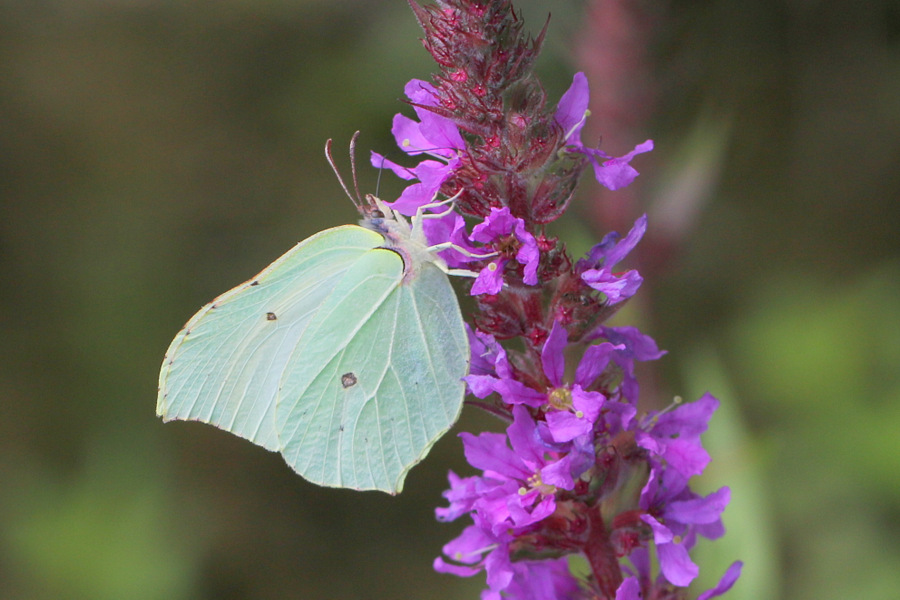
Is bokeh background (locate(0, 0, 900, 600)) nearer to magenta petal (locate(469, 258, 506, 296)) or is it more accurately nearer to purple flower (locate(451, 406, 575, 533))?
purple flower (locate(451, 406, 575, 533))

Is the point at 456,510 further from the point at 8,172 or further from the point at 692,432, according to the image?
the point at 8,172

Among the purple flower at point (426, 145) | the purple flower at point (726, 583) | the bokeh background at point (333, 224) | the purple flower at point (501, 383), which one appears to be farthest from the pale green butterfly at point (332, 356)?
the bokeh background at point (333, 224)

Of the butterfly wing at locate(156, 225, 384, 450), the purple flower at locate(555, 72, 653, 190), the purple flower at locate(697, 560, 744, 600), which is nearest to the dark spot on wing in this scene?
the butterfly wing at locate(156, 225, 384, 450)

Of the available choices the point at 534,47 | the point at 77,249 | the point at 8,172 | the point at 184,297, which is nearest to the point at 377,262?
the point at 534,47

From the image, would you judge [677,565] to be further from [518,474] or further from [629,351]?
[629,351]

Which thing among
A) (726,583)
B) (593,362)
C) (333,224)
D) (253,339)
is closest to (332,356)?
(253,339)

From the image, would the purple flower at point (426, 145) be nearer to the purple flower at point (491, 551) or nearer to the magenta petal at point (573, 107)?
the magenta petal at point (573, 107)

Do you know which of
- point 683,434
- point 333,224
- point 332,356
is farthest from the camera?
point 333,224
